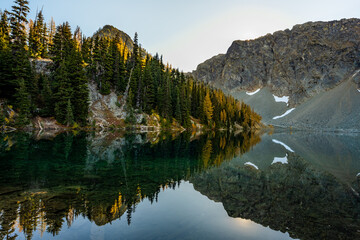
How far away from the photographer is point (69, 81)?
4978 centimetres

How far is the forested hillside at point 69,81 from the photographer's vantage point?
1747 inches

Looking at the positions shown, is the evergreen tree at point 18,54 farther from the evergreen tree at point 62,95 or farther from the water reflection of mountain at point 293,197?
the water reflection of mountain at point 293,197

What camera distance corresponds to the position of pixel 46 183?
33.6 ft

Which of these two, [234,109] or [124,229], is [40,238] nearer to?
[124,229]

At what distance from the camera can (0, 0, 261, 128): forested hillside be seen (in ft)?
146

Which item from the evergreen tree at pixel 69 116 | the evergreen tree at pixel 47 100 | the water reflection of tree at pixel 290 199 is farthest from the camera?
the evergreen tree at pixel 47 100

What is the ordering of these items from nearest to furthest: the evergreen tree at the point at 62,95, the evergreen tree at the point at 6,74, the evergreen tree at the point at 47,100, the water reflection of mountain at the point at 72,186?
1. the water reflection of mountain at the point at 72,186
2. the evergreen tree at the point at 6,74
3. the evergreen tree at the point at 62,95
4. the evergreen tree at the point at 47,100

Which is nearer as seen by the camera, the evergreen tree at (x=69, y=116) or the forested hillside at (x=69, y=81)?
the forested hillside at (x=69, y=81)

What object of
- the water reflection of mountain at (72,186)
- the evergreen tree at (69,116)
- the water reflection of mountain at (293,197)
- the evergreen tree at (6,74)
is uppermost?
the evergreen tree at (6,74)

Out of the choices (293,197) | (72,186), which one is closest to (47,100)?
(72,186)

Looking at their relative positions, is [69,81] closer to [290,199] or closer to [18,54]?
[18,54]

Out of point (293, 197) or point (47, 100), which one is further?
point (47, 100)

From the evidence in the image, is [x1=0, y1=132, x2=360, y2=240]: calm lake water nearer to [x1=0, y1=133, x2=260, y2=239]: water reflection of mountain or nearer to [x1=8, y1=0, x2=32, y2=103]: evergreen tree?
[x1=0, y1=133, x2=260, y2=239]: water reflection of mountain

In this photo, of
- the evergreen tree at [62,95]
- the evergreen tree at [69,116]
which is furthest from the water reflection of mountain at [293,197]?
the evergreen tree at [62,95]
